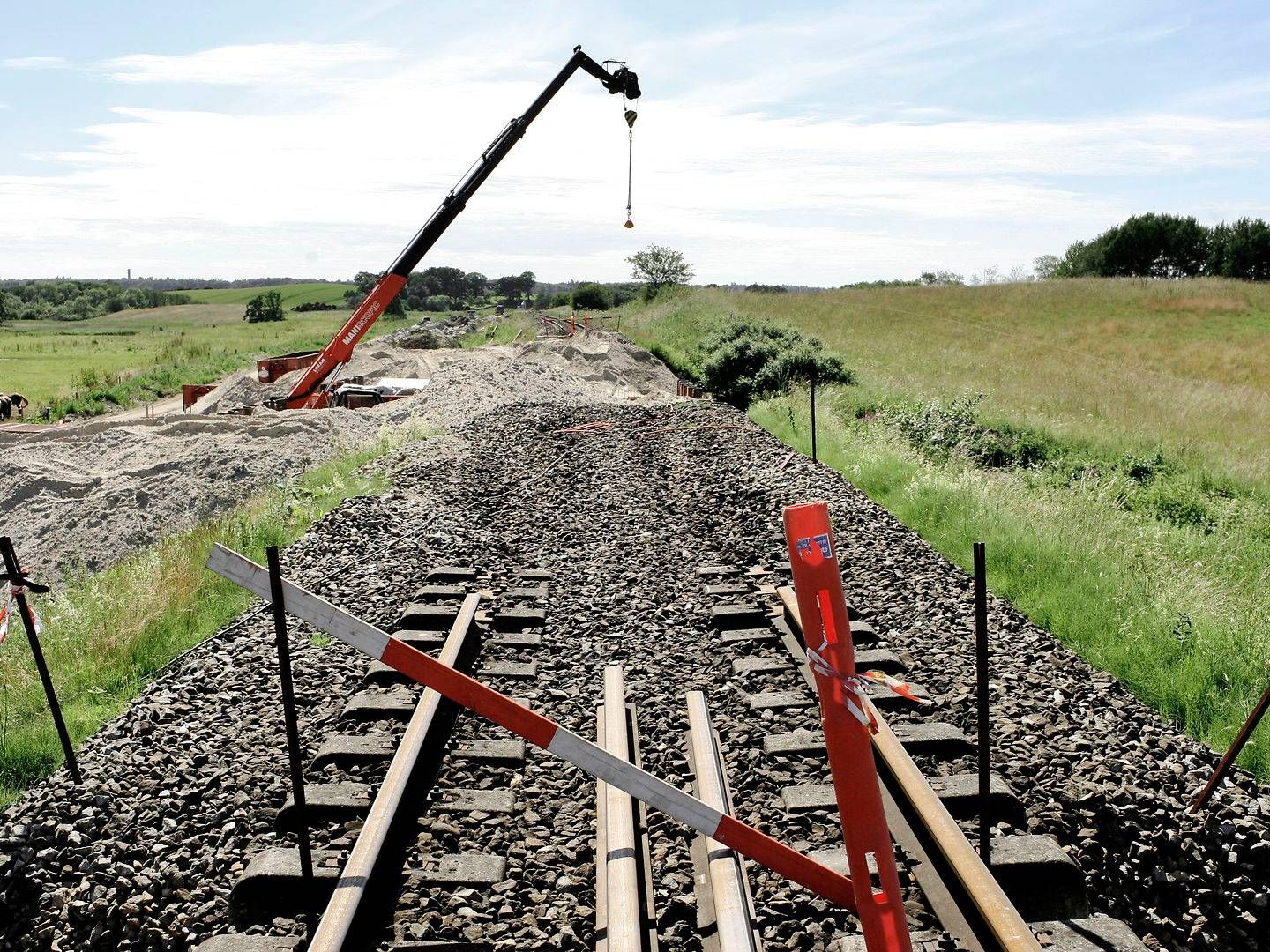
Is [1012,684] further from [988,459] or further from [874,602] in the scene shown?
[988,459]

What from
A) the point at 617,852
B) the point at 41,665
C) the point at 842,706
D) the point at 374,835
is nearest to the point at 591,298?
the point at 41,665

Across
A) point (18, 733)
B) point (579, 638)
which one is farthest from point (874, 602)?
point (18, 733)

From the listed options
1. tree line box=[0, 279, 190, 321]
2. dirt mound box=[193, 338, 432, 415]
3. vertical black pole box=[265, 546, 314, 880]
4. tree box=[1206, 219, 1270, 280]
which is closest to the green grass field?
tree line box=[0, 279, 190, 321]

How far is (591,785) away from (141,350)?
62542 mm

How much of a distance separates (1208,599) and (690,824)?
6.98 m

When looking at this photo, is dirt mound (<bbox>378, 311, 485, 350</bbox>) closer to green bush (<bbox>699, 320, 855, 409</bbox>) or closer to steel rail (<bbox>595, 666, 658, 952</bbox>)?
green bush (<bbox>699, 320, 855, 409</bbox>)

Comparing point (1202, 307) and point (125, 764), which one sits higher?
point (1202, 307)

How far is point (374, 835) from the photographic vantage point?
411cm

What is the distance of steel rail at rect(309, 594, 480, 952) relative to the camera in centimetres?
353

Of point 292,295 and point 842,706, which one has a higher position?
point 292,295

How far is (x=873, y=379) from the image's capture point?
2708 cm

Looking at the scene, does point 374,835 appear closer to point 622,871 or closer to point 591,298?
point 622,871

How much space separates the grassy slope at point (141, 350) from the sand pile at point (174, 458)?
55.1 ft

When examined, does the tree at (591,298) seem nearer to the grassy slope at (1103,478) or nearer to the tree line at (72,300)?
the grassy slope at (1103,478)
